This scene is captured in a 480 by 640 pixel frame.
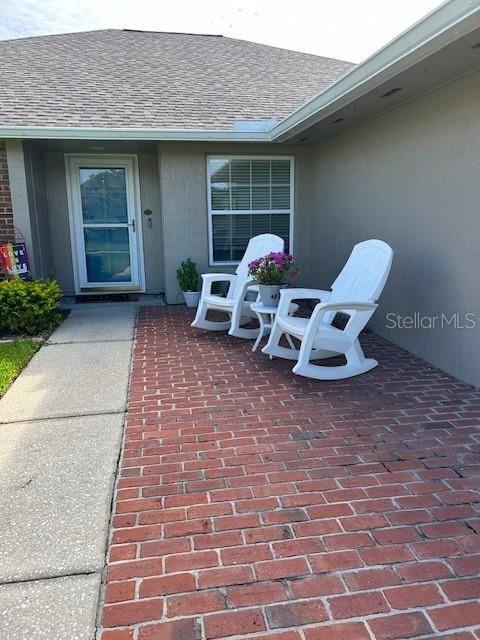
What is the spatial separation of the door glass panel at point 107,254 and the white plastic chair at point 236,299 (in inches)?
113

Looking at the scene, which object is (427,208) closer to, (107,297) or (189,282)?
(189,282)

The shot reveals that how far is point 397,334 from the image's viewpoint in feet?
16.7

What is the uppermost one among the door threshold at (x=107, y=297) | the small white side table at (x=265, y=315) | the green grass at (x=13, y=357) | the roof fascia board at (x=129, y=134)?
the roof fascia board at (x=129, y=134)

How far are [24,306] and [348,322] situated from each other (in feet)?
12.4

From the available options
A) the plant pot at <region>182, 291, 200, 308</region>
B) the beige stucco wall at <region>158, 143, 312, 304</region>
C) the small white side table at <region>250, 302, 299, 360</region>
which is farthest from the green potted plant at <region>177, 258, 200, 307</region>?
the small white side table at <region>250, 302, 299, 360</region>

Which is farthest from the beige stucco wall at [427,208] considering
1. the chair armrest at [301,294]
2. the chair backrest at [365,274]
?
the chair armrest at [301,294]

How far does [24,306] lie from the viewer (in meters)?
5.69

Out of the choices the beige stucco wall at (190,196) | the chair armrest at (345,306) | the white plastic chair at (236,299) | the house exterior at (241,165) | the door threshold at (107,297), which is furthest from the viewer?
the door threshold at (107,297)

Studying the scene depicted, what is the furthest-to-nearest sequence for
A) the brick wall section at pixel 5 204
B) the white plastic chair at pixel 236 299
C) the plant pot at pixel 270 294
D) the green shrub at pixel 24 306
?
the brick wall section at pixel 5 204, the green shrub at pixel 24 306, the white plastic chair at pixel 236 299, the plant pot at pixel 270 294

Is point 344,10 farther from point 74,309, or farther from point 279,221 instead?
point 74,309

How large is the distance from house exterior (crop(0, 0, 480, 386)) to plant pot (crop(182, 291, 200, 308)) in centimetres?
37

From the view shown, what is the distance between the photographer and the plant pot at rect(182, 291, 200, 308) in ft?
23.5

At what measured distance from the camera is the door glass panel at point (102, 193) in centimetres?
788

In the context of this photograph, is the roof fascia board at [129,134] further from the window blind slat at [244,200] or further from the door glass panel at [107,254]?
the door glass panel at [107,254]
